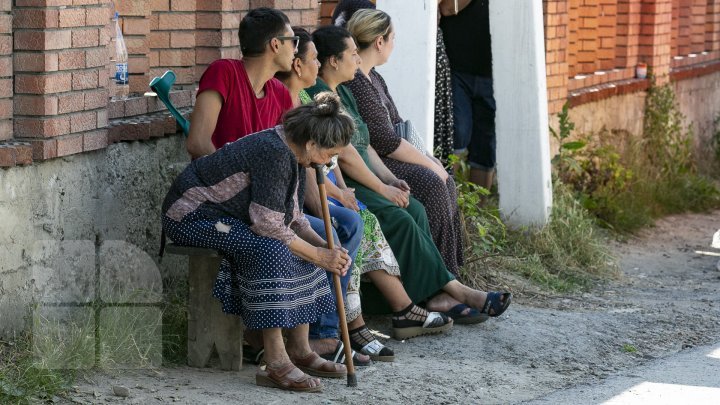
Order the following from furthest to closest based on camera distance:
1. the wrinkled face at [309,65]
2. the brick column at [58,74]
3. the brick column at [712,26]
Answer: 1. the brick column at [712,26]
2. the wrinkled face at [309,65]
3. the brick column at [58,74]

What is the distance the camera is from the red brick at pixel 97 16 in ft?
18.8

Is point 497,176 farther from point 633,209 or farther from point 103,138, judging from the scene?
point 103,138

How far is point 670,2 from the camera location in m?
13.0

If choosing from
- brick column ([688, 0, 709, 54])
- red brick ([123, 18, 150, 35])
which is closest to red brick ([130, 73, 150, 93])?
red brick ([123, 18, 150, 35])

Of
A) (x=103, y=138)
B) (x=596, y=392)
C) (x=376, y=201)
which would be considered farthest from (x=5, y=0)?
(x=596, y=392)

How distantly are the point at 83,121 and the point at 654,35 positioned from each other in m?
7.97

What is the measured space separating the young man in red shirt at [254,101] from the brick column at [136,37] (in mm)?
725

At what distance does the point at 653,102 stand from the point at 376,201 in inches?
262

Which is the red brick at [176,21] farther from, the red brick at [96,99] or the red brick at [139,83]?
the red brick at [96,99]

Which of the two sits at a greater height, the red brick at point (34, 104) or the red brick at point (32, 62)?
the red brick at point (32, 62)

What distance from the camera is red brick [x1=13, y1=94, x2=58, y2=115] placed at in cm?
548

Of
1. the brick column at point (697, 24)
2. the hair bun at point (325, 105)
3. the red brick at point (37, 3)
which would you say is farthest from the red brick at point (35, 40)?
the brick column at point (697, 24)

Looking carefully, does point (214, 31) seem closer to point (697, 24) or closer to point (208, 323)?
point (208, 323)

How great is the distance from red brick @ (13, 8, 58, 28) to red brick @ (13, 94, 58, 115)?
292 millimetres
